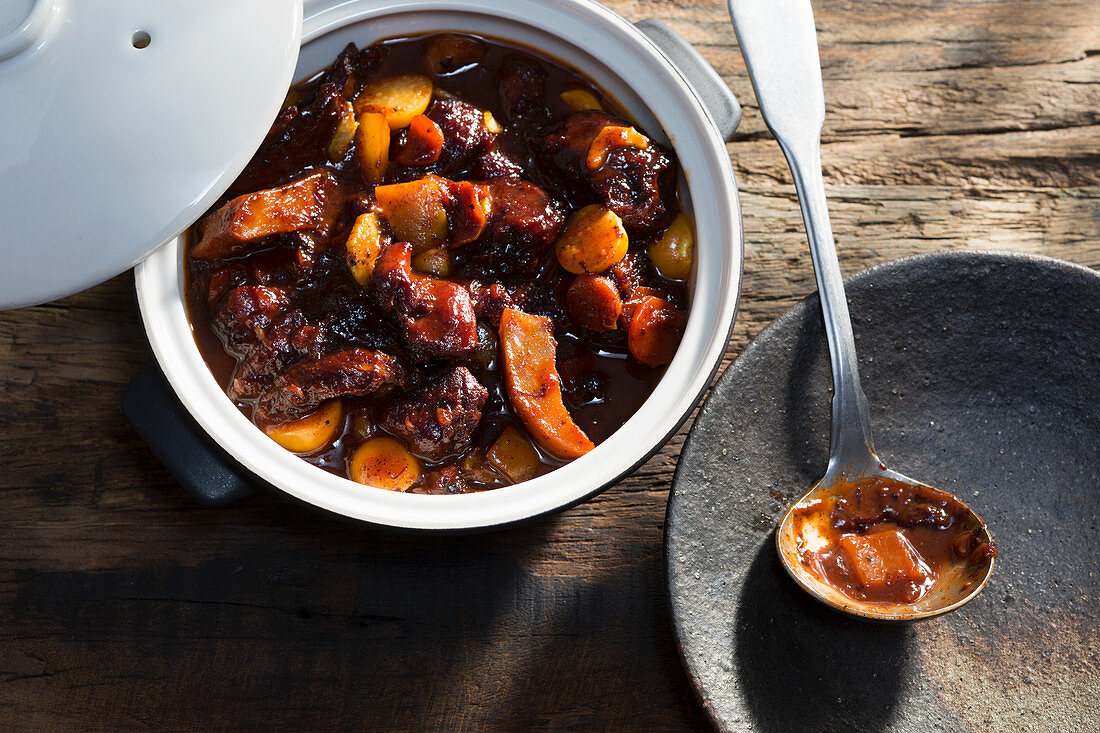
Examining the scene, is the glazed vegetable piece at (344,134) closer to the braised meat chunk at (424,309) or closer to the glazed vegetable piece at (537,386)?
the braised meat chunk at (424,309)

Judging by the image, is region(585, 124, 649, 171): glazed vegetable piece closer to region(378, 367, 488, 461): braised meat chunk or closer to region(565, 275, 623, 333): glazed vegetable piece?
region(565, 275, 623, 333): glazed vegetable piece

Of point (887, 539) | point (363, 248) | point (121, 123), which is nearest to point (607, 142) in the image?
point (363, 248)

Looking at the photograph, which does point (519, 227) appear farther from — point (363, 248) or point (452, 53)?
point (452, 53)

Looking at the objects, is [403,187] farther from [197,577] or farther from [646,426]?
[197,577]

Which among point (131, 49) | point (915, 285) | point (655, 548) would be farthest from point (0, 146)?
point (915, 285)

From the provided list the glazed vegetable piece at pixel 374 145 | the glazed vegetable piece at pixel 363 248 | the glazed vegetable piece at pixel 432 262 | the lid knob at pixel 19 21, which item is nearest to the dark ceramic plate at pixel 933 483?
the glazed vegetable piece at pixel 432 262

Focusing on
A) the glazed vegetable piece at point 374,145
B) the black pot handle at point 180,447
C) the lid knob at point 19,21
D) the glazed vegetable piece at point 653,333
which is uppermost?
the lid knob at point 19,21
